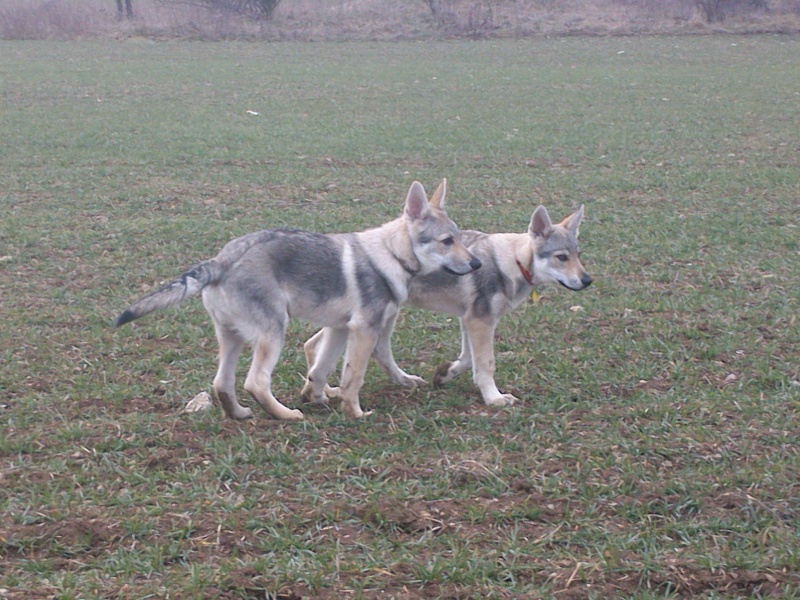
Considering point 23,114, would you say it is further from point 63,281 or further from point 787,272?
point 787,272

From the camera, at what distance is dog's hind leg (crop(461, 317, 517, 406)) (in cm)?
569

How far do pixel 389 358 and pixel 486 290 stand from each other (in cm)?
77

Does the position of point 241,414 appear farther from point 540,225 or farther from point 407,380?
point 540,225

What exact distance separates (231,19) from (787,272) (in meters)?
33.3

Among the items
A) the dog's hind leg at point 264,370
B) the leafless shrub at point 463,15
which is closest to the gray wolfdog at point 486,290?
the dog's hind leg at point 264,370

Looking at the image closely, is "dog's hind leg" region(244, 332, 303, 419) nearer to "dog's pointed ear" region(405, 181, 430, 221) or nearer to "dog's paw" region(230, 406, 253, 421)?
"dog's paw" region(230, 406, 253, 421)

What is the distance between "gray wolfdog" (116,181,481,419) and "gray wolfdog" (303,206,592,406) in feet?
0.63

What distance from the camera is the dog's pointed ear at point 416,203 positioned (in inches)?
226

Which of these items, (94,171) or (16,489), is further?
(94,171)

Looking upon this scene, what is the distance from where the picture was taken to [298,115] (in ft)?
59.2

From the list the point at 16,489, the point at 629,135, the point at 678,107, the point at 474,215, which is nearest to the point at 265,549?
the point at 16,489

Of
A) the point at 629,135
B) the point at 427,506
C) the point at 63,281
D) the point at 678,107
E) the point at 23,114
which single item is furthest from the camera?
the point at 678,107

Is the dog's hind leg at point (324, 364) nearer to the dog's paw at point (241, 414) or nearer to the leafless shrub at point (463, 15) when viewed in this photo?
the dog's paw at point (241, 414)

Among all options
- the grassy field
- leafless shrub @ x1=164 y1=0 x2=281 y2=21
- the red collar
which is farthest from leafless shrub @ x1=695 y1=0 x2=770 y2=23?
the red collar
